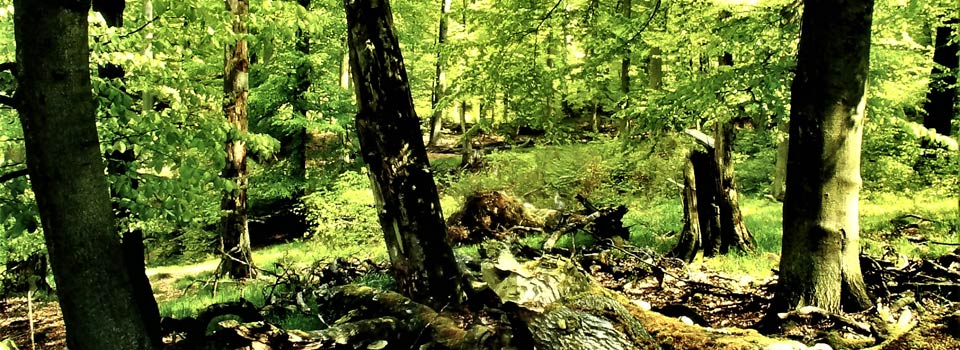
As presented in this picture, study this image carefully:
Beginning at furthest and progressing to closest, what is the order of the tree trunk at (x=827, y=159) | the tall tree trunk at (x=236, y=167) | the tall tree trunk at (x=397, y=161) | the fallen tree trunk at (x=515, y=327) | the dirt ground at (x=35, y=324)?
1. the tall tree trunk at (x=236, y=167)
2. the dirt ground at (x=35, y=324)
3. the tall tree trunk at (x=397, y=161)
4. the tree trunk at (x=827, y=159)
5. the fallen tree trunk at (x=515, y=327)

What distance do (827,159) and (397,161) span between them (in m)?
2.83

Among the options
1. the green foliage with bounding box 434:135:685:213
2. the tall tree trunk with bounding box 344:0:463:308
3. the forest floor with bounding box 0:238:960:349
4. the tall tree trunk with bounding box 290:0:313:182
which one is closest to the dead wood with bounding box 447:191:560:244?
the green foliage with bounding box 434:135:685:213

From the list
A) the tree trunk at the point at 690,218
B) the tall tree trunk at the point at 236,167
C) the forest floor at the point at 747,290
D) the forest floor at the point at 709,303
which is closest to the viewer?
the forest floor at the point at 709,303

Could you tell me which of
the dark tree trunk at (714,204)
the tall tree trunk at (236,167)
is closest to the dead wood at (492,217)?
the tall tree trunk at (236,167)

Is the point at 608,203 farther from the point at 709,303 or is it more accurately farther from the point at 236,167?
the point at 709,303

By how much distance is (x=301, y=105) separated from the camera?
16.4 m

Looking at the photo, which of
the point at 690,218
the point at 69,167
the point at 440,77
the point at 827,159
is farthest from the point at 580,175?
the point at 69,167

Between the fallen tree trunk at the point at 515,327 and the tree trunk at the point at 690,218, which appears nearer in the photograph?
the fallen tree trunk at the point at 515,327

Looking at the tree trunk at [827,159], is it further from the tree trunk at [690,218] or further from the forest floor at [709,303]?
the tree trunk at [690,218]

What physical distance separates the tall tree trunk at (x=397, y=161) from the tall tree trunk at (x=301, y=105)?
1195 centimetres

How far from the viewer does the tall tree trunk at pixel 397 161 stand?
397 cm

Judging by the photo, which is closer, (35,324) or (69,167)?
(69,167)

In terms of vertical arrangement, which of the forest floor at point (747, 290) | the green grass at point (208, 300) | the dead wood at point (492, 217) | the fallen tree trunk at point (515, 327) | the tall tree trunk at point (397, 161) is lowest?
the green grass at point (208, 300)

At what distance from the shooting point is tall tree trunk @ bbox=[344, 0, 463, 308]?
13.0ft
